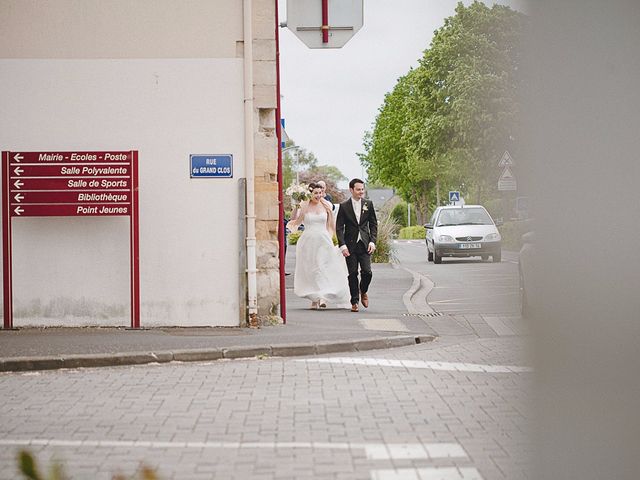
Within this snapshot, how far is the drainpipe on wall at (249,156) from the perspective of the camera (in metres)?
13.1

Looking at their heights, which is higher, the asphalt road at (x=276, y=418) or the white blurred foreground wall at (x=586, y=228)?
the white blurred foreground wall at (x=586, y=228)

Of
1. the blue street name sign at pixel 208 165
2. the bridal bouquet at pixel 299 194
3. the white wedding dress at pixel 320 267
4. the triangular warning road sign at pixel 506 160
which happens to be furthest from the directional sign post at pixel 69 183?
the triangular warning road sign at pixel 506 160

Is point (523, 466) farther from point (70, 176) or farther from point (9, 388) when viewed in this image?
point (70, 176)

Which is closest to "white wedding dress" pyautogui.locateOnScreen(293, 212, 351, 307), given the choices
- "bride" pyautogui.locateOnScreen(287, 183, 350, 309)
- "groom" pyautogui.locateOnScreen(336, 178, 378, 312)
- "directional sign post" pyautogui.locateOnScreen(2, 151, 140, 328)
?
"bride" pyautogui.locateOnScreen(287, 183, 350, 309)

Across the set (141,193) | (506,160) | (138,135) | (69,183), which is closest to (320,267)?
(141,193)

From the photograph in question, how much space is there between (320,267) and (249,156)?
431 centimetres

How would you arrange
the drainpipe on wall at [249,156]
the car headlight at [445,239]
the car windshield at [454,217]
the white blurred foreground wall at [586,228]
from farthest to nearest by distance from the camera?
the car headlight at [445,239] → the car windshield at [454,217] → the drainpipe on wall at [249,156] → the white blurred foreground wall at [586,228]

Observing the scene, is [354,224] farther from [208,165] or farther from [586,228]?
[586,228]

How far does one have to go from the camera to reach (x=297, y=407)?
7.76m

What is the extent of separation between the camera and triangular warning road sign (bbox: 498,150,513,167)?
3.53ft

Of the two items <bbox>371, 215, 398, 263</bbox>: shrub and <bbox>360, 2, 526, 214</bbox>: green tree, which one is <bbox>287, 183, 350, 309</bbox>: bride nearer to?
<bbox>371, 215, 398, 263</bbox>: shrub

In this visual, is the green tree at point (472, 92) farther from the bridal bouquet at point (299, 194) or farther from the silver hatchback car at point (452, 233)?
the silver hatchback car at point (452, 233)

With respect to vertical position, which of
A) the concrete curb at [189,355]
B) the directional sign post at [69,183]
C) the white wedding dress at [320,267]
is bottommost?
the concrete curb at [189,355]

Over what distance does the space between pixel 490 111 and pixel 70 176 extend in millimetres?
12149
